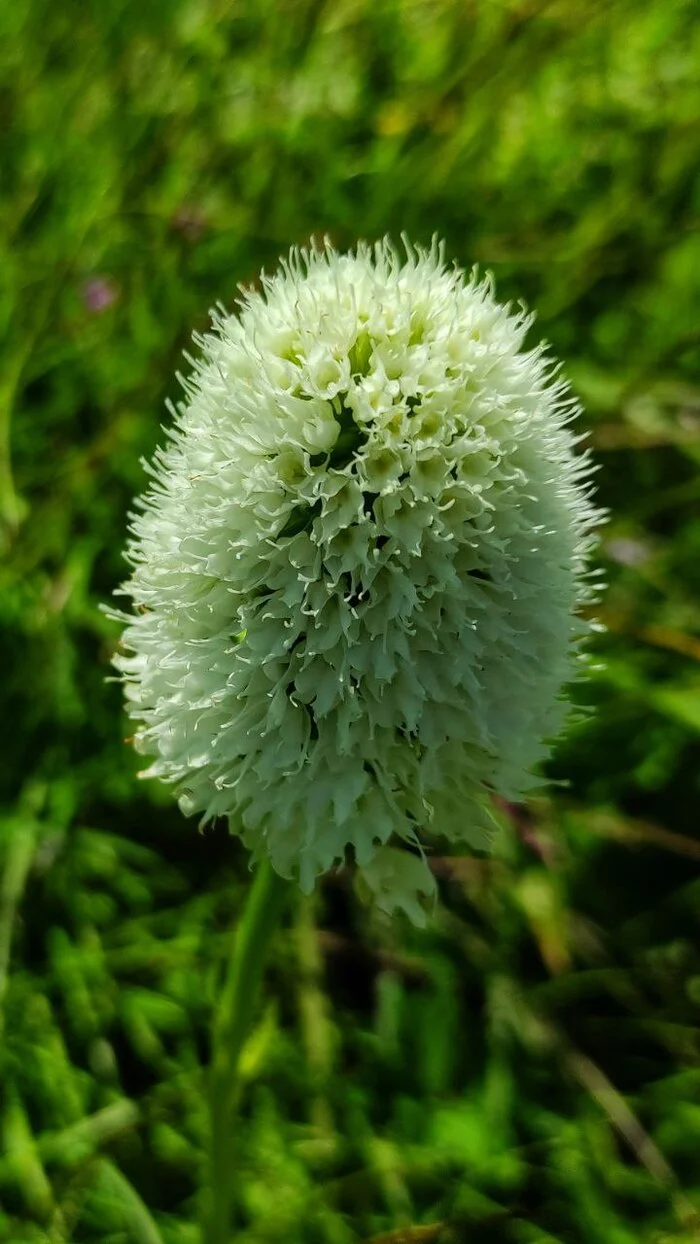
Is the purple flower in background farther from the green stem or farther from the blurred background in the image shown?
the green stem

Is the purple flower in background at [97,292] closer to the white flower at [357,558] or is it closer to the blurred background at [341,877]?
the blurred background at [341,877]

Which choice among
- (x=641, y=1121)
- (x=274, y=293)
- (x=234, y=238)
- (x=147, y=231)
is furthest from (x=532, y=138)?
(x=641, y=1121)

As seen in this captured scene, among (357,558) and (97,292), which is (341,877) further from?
(97,292)

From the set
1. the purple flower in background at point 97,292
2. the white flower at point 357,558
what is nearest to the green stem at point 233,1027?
the white flower at point 357,558

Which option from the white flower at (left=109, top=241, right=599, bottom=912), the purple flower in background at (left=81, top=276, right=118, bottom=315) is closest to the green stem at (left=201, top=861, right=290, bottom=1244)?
the white flower at (left=109, top=241, right=599, bottom=912)

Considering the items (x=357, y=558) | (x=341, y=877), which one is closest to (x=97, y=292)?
(x=341, y=877)

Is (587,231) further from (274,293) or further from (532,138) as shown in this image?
(274,293)

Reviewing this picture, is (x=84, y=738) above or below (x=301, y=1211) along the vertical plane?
above
